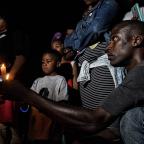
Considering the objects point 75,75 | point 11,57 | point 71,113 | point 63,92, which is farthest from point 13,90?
point 75,75

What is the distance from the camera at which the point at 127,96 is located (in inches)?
111

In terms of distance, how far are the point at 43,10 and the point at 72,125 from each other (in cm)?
523

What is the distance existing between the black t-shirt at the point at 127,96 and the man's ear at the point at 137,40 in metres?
0.38

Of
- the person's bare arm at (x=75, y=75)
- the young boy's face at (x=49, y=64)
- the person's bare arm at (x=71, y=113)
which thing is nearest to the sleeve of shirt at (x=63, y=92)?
the person's bare arm at (x=75, y=75)

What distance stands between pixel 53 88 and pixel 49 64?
569mm

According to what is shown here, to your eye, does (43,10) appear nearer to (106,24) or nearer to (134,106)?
(106,24)

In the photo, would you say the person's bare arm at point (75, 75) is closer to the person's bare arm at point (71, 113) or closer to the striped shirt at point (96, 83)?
the striped shirt at point (96, 83)

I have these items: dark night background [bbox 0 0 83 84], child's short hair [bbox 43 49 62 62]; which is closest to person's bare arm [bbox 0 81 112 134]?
child's short hair [bbox 43 49 62 62]

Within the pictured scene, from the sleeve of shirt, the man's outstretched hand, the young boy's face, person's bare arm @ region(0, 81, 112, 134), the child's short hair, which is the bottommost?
the sleeve of shirt

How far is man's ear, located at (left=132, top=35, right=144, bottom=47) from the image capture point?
3207 millimetres

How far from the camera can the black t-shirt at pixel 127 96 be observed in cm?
282

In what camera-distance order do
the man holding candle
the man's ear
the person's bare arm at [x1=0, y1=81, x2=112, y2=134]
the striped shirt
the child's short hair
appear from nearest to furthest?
the person's bare arm at [x1=0, y1=81, x2=112, y2=134] < the man's ear < the striped shirt < the man holding candle < the child's short hair

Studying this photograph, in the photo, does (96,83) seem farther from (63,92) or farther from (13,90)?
(13,90)

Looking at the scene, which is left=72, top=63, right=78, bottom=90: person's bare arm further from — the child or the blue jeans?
the blue jeans
